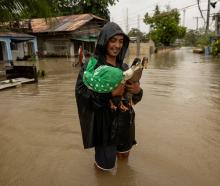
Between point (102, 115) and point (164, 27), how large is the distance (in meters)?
43.7

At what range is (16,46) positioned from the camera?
2453 cm

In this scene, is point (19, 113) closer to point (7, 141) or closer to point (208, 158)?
point (7, 141)

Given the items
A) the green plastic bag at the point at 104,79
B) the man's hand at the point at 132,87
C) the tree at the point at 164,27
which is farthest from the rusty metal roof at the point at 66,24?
the green plastic bag at the point at 104,79

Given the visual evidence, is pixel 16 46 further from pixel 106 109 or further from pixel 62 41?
pixel 106 109

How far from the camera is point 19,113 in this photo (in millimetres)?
5996

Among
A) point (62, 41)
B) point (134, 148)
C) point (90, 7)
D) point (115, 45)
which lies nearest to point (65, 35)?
point (62, 41)

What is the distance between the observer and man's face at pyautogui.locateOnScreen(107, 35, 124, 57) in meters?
2.60

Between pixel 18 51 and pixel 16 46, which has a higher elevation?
pixel 16 46

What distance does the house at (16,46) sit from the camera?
20.1 metres

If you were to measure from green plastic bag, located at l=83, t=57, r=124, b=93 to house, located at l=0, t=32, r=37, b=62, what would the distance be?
17387 mm

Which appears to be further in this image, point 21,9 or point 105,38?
point 21,9

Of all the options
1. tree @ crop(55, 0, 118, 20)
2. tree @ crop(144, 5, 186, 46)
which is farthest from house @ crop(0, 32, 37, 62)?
tree @ crop(144, 5, 186, 46)

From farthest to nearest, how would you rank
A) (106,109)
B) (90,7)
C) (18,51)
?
(90,7) → (18,51) → (106,109)

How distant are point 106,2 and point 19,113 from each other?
2812 cm
